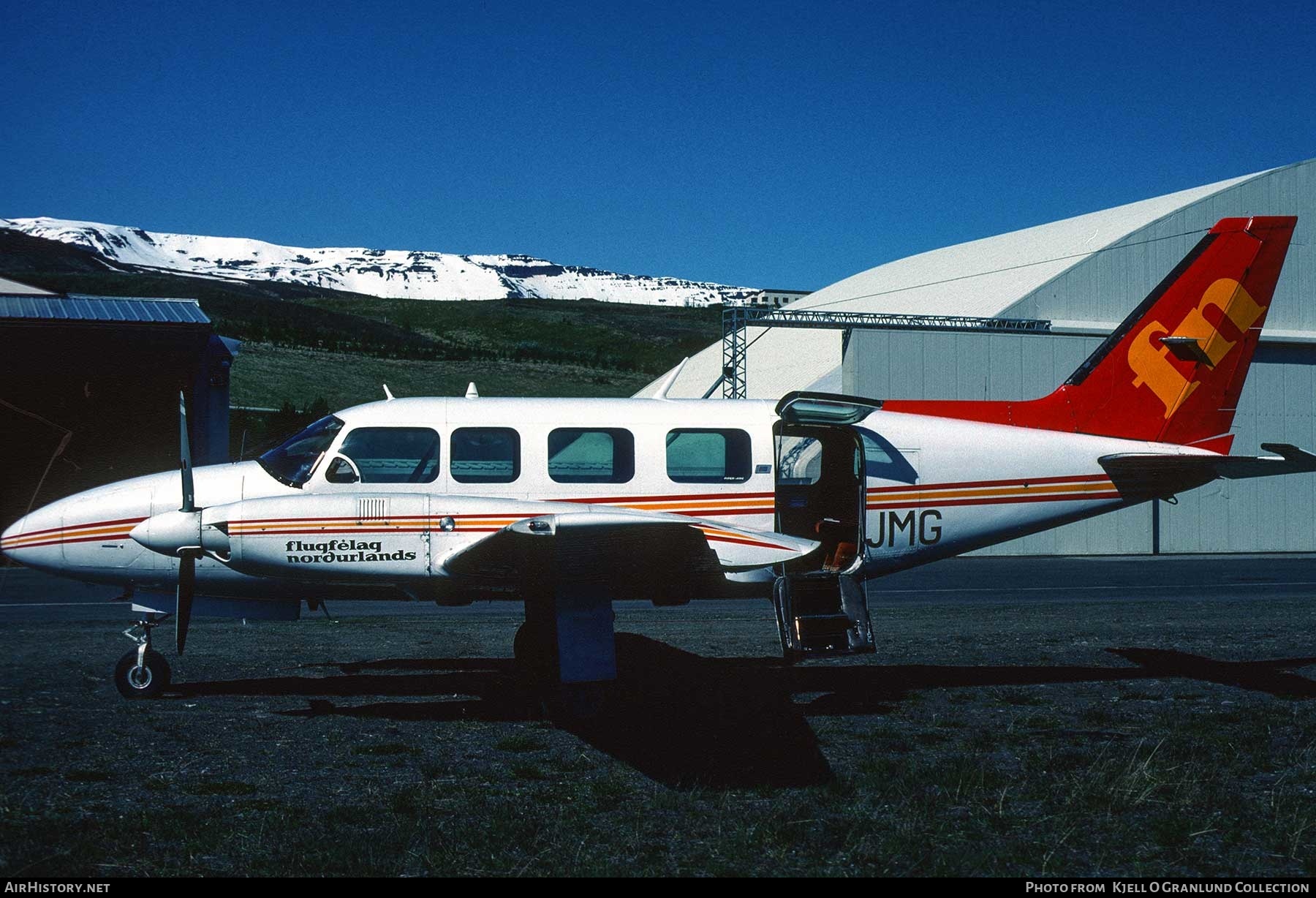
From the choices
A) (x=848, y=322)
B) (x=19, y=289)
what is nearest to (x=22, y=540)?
(x=848, y=322)

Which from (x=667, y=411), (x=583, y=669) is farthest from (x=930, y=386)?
(x=583, y=669)

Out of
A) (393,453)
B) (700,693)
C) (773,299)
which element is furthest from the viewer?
(773,299)

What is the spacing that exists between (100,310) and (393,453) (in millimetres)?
20335

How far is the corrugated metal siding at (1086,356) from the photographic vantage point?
97.2ft

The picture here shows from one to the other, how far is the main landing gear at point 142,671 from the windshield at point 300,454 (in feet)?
5.84

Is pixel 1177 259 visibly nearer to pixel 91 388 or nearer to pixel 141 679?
pixel 91 388

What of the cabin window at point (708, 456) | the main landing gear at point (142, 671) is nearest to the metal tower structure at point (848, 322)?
the cabin window at point (708, 456)

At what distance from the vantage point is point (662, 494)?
1032cm

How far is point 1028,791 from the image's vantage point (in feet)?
24.4

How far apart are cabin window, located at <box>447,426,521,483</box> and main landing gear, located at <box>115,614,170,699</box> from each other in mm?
3179

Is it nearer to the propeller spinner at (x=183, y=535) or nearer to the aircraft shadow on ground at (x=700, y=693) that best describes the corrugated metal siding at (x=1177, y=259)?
the aircraft shadow on ground at (x=700, y=693)

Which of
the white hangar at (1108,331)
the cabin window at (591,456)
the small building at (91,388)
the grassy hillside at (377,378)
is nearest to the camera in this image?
the cabin window at (591,456)

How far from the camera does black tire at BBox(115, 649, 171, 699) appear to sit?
399 inches

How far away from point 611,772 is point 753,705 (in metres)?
2.63
